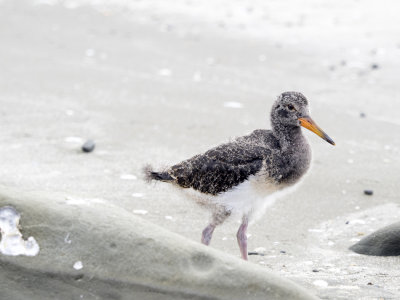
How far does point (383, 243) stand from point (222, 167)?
1303 millimetres

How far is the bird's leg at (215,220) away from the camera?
4.97 metres

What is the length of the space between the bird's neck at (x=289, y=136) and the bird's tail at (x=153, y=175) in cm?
85

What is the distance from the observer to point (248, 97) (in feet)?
30.3

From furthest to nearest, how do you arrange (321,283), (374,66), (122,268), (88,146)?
1. (374,66)
2. (88,146)
3. (321,283)
4. (122,268)

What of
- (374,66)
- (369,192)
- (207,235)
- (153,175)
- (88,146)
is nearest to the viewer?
(207,235)

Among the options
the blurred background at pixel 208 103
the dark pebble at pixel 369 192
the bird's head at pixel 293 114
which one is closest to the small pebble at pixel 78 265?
the blurred background at pixel 208 103

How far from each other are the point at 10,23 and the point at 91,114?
462 centimetres

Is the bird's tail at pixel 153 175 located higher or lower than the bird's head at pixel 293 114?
lower

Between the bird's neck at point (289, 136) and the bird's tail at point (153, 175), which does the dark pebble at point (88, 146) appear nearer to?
the bird's tail at point (153, 175)

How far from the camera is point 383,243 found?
5.08 metres

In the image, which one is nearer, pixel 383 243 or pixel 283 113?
pixel 383 243

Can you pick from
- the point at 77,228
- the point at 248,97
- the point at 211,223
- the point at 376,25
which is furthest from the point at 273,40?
the point at 77,228

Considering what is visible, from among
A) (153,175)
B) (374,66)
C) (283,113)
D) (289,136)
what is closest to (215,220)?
(153,175)

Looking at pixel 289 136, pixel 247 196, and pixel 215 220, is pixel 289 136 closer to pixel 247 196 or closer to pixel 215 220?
pixel 247 196
